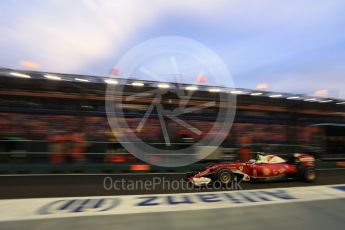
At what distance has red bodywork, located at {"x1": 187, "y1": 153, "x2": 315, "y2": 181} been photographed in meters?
8.33

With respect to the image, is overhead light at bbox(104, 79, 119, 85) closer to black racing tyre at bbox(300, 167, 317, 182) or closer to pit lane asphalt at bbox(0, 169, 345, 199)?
pit lane asphalt at bbox(0, 169, 345, 199)

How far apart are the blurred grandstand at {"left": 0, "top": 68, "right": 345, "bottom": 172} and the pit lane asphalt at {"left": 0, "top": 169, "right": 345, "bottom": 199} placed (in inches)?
42.4

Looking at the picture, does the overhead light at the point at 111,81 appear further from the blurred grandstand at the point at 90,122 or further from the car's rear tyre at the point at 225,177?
the car's rear tyre at the point at 225,177

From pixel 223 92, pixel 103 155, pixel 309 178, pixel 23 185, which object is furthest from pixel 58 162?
pixel 309 178


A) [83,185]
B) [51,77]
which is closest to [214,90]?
[51,77]

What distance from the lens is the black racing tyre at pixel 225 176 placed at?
8.23 meters

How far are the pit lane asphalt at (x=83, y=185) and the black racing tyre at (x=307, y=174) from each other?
15cm

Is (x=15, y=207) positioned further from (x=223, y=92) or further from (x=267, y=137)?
(x=267, y=137)

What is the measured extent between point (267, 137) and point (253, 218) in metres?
8.85

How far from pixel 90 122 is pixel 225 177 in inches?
211

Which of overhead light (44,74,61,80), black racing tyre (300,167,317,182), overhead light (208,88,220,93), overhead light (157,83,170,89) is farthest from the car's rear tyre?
overhead light (44,74,61,80)

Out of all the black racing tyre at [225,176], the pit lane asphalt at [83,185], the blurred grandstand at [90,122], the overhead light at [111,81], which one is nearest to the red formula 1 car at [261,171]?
the black racing tyre at [225,176]

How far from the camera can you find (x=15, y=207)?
5613 millimetres

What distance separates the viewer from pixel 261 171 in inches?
342
